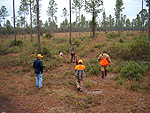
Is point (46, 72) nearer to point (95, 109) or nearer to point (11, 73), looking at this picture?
point (11, 73)

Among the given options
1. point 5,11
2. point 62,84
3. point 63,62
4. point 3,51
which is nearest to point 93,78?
point 62,84

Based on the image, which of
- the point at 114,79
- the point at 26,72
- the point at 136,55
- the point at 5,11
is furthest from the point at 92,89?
the point at 5,11

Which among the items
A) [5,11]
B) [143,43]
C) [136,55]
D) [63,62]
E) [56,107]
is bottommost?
[56,107]

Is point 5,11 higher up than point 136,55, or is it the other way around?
point 5,11

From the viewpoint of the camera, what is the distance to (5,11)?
4091 cm

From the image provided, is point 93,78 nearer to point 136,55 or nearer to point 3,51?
point 136,55

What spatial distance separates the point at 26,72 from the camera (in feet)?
29.7

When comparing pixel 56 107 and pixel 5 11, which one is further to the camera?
pixel 5 11

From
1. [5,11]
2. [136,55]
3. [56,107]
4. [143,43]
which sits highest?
[5,11]

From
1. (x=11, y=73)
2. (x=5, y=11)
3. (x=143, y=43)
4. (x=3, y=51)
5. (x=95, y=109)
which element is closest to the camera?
(x=95, y=109)

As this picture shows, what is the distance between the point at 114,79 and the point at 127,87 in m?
1.39

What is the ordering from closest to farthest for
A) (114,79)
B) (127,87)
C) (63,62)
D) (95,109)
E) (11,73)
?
(95,109) < (127,87) < (114,79) < (11,73) < (63,62)

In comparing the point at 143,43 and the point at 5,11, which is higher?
the point at 5,11

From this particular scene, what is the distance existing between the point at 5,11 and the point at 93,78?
46.1 m
